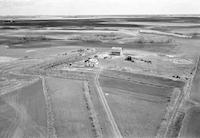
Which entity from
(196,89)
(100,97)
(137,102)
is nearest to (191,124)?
(137,102)

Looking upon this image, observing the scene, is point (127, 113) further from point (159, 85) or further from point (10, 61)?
point (10, 61)

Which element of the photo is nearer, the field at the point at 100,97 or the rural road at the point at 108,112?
the rural road at the point at 108,112

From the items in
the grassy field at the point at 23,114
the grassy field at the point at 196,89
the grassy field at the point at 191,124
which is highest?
the grassy field at the point at 23,114

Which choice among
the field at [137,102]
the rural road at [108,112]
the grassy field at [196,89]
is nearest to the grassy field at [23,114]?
the rural road at [108,112]

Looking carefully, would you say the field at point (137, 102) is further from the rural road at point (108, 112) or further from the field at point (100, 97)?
the rural road at point (108, 112)

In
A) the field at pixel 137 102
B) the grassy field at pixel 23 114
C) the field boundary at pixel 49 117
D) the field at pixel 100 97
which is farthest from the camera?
the field at pixel 137 102

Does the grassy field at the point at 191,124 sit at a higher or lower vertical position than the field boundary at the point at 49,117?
lower

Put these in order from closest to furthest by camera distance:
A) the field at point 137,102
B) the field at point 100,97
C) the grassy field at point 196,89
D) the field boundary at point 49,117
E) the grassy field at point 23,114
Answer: the field boundary at point 49,117
the grassy field at point 23,114
the field at point 100,97
the field at point 137,102
the grassy field at point 196,89
